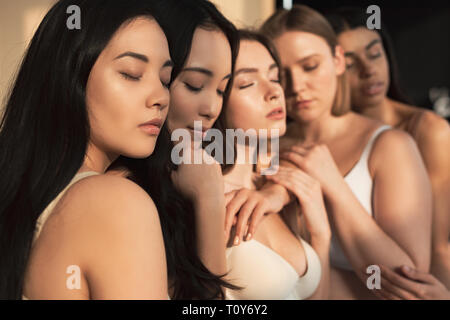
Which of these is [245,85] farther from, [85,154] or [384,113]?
[384,113]

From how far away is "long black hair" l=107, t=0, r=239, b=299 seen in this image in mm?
847

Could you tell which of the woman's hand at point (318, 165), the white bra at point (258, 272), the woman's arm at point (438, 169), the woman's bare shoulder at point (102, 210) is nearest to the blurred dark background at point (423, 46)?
the woman's arm at point (438, 169)

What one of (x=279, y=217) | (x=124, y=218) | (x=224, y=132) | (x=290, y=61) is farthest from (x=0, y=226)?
(x=290, y=61)

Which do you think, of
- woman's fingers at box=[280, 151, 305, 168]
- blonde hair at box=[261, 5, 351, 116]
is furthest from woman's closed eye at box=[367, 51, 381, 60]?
woman's fingers at box=[280, 151, 305, 168]

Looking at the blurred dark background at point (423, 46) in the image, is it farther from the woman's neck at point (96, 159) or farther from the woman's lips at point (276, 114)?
the woman's neck at point (96, 159)

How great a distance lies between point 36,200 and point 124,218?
0.13 meters

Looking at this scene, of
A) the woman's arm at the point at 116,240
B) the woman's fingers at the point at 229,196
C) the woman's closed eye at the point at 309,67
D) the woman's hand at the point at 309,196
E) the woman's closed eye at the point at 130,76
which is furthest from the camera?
the woman's closed eye at the point at 309,67

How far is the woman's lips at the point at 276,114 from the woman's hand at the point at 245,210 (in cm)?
15

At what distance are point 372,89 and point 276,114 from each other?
0.61 metres

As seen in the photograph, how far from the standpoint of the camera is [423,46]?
361 centimetres

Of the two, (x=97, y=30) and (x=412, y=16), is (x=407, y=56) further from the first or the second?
(x=97, y=30)

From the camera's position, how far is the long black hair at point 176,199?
847 millimetres

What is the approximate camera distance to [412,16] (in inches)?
136

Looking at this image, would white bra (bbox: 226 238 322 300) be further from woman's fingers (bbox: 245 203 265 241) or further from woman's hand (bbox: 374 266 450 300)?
woman's hand (bbox: 374 266 450 300)
